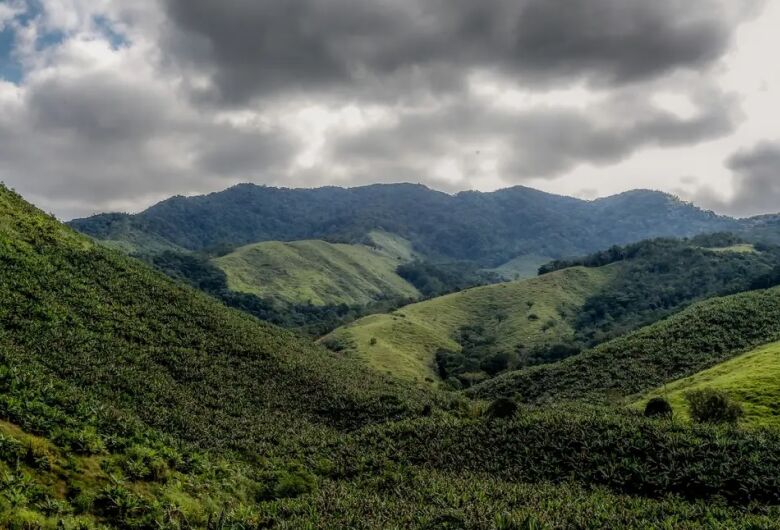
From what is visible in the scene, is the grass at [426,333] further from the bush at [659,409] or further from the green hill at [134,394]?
the bush at [659,409]

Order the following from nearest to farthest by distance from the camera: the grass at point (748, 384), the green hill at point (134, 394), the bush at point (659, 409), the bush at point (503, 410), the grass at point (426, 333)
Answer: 1. the green hill at point (134, 394)
2. the bush at point (503, 410)
3. the bush at point (659, 409)
4. the grass at point (748, 384)
5. the grass at point (426, 333)

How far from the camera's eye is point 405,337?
525ft

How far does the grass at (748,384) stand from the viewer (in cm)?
5219

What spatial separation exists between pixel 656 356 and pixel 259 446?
72.5m

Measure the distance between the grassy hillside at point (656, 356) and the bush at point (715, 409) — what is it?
26.6 metres

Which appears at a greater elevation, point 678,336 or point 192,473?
point 678,336

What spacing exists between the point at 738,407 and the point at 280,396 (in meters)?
47.3

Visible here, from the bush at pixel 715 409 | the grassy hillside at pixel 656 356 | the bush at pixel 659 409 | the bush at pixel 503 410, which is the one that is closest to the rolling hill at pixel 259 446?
the bush at pixel 503 410

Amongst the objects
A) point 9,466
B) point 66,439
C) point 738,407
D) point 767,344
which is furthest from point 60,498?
point 767,344

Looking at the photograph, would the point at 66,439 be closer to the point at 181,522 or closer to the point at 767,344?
the point at 181,522

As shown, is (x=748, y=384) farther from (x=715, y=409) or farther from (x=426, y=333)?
(x=426, y=333)

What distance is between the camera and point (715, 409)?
4866 cm

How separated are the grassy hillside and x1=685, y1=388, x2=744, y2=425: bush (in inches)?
1049

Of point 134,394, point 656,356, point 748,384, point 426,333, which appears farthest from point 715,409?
point 426,333
